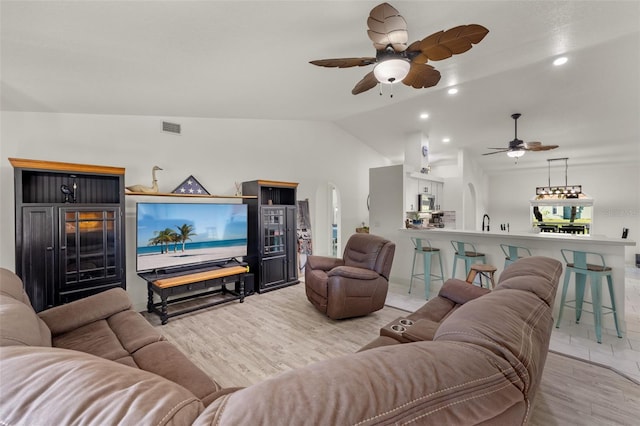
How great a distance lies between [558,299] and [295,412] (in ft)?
14.3

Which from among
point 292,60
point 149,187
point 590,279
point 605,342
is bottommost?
point 605,342

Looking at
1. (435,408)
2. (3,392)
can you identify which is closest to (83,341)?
(3,392)

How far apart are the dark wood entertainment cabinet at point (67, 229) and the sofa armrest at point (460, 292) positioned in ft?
12.0

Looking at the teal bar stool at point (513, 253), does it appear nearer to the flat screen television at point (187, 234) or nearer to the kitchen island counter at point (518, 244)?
the kitchen island counter at point (518, 244)

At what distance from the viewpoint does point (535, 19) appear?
2.54 meters

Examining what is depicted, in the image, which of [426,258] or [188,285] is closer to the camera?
[188,285]

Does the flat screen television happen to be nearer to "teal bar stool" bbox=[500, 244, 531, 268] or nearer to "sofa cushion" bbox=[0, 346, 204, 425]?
"sofa cushion" bbox=[0, 346, 204, 425]

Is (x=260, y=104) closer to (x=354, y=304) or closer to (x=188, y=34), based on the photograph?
(x=188, y=34)

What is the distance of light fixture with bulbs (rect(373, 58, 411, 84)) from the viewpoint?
2139 mm

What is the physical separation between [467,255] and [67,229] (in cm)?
507

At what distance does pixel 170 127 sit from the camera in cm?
396

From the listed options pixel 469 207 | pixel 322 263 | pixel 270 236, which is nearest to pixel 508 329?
pixel 322 263

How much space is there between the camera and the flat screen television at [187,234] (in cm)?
351

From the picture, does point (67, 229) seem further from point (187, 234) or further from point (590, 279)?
point (590, 279)
